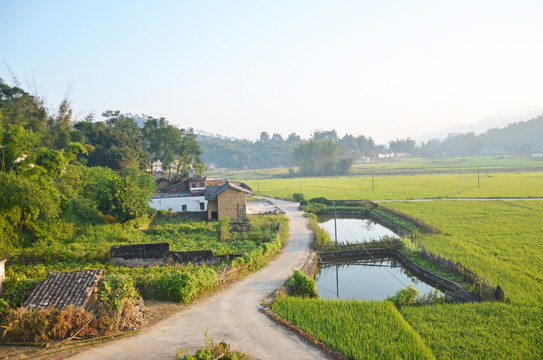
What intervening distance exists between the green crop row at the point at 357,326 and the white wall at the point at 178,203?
64.9 feet

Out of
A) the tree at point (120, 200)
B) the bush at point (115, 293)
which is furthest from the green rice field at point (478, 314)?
the tree at point (120, 200)

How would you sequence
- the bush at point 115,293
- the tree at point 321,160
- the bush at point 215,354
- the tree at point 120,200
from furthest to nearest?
the tree at point 321,160 < the tree at point 120,200 < the bush at point 115,293 < the bush at point 215,354

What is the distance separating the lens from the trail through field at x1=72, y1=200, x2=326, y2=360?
10.3m

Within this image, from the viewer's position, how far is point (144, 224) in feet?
85.6

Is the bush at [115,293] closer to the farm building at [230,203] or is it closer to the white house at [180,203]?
the farm building at [230,203]

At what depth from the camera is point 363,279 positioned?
1881 centimetres

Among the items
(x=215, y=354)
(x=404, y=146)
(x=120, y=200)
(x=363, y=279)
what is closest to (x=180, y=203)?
(x=120, y=200)

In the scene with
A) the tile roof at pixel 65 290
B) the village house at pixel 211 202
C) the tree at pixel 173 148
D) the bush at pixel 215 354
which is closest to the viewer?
the bush at pixel 215 354

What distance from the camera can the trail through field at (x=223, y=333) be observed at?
1032cm

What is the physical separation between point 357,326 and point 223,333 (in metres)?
4.32

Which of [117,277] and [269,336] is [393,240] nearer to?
[269,336]

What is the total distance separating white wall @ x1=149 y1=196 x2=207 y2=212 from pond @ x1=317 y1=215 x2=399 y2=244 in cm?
1134

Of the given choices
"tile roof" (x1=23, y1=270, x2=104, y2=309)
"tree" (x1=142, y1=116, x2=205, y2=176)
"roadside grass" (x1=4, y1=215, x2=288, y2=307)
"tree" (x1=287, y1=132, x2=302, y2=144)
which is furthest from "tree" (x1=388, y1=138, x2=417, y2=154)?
"tile roof" (x1=23, y1=270, x2=104, y2=309)

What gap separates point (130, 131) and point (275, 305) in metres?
42.9
